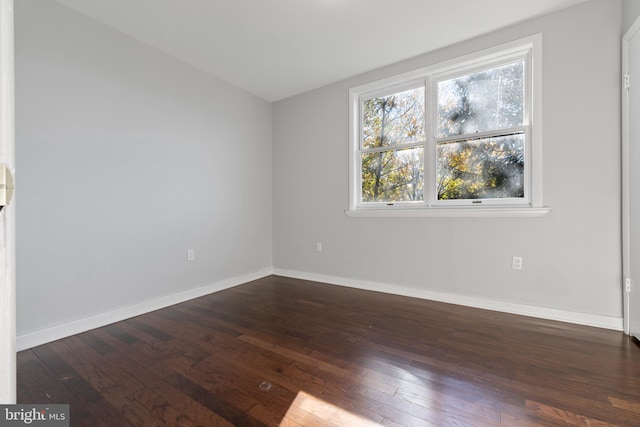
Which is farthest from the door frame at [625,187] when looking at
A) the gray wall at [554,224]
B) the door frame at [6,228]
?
the door frame at [6,228]

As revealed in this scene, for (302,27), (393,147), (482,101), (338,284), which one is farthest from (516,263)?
(302,27)

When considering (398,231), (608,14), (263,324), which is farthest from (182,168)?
(608,14)

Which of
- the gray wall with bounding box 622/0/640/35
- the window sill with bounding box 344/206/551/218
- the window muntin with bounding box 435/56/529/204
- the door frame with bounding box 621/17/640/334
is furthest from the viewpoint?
the window muntin with bounding box 435/56/529/204

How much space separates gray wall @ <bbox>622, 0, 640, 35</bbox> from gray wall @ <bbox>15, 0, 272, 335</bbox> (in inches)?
146

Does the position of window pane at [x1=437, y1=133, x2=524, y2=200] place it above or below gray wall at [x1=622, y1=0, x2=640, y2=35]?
below

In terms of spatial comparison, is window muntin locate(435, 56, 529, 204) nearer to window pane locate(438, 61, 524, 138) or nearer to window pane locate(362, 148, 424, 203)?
window pane locate(438, 61, 524, 138)

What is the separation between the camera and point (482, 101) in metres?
2.69

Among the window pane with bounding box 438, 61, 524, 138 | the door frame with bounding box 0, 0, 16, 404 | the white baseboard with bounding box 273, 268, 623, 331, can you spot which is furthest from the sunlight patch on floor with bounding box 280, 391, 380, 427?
the window pane with bounding box 438, 61, 524, 138

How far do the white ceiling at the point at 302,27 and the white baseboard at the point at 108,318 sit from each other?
251cm

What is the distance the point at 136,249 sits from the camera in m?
2.54

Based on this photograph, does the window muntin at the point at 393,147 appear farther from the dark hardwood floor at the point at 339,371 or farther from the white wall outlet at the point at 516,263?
the dark hardwood floor at the point at 339,371

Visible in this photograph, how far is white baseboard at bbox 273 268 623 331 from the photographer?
2.18 m

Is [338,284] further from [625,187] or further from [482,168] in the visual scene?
[625,187]

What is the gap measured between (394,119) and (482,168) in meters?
1.12
